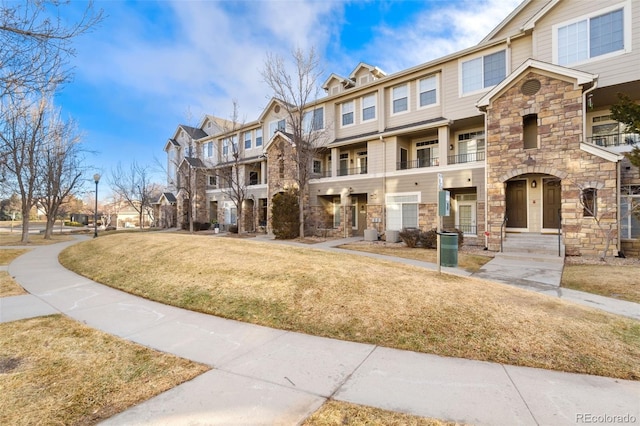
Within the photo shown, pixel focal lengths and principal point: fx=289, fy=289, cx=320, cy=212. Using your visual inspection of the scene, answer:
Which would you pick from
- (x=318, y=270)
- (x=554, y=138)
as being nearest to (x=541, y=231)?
(x=554, y=138)

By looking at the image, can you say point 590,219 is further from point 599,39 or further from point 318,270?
point 318,270

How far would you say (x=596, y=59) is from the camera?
12.8m

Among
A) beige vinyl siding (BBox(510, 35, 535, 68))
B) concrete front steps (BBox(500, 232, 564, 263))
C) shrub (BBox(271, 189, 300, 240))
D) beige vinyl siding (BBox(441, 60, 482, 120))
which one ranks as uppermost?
beige vinyl siding (BBox(510, 35, 535, 68))

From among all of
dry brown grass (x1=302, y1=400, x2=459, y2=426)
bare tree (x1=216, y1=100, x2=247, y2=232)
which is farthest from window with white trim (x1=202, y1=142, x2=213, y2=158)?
dry brown grass (x1=302, y1=400, x2=459, y2=426)

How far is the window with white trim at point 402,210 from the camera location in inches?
682

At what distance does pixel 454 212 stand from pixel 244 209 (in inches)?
702

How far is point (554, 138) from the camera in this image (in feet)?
40.1

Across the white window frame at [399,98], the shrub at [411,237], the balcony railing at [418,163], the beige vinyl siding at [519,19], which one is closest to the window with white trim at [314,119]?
the white window frame at [399,98]

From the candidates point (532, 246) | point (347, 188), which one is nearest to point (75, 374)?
point (532, 246)

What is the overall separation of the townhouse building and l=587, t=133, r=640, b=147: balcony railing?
0.15ft

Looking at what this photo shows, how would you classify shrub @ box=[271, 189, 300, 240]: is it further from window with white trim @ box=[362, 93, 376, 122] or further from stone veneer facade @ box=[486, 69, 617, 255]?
stone veneer facade @ box=[486, 69, 617, 255]

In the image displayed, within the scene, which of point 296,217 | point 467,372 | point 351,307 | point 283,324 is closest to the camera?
point 467,372

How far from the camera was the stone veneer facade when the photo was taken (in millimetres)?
11430

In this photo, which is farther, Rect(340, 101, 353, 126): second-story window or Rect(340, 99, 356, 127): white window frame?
Rect(340, 101, 353, 126): second-story window
